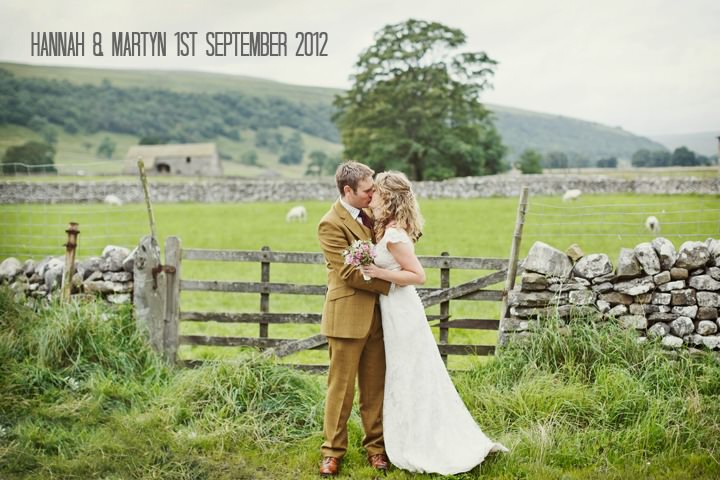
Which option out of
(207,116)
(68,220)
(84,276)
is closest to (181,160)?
(207,116)

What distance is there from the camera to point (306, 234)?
22.3 meters

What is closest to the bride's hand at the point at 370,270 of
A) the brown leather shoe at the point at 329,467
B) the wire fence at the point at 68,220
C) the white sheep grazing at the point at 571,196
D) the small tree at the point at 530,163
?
the brown leather shoe at the point at 329,467

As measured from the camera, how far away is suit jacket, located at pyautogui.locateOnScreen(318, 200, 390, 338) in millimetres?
4980

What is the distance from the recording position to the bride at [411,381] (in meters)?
5.01

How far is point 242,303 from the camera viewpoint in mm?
13250

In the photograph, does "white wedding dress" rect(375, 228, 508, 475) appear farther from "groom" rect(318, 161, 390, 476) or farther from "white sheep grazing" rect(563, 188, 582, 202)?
"white sheep grazing" rect(563, 188, 582, 202)

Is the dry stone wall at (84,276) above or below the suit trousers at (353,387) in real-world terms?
above

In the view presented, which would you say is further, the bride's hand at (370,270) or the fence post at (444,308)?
the fence post at (444,308)

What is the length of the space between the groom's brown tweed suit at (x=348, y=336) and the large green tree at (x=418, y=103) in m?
43.9

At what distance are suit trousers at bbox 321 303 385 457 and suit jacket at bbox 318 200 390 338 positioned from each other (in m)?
0.12

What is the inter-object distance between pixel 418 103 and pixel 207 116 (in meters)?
91.4

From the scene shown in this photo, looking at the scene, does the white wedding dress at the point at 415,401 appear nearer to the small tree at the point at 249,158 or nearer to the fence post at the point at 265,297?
the fence post at the point at 265,297

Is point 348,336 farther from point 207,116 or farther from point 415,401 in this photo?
point 207,116

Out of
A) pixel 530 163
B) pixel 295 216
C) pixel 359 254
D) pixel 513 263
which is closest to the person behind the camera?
pixel 359 254
